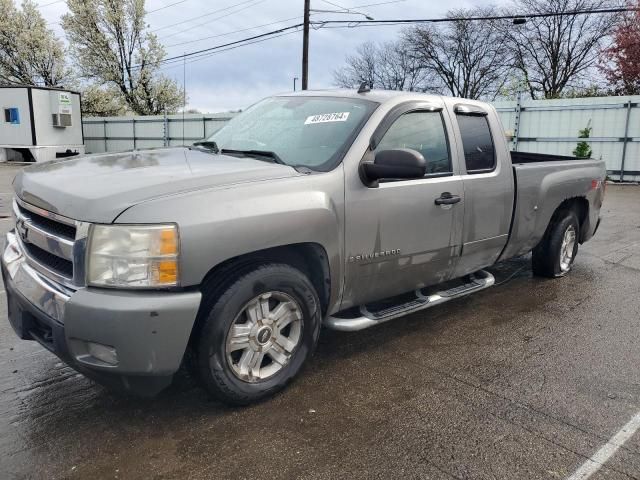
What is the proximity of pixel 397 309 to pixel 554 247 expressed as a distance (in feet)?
8.97

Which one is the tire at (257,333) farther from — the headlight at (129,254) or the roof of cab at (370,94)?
the roof of cab at (370,94)

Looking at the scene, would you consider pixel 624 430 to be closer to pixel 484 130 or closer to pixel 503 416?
pixel 503 416

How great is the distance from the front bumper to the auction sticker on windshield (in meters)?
1.64

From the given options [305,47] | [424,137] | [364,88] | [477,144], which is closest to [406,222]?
[424,137]

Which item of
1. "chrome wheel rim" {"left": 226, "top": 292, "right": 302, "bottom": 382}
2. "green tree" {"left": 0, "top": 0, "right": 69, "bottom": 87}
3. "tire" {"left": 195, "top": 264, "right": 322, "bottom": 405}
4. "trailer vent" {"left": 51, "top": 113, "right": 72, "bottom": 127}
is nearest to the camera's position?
"tire" {"left": 195, "top": 264, "right": 322, "bottom": 405}

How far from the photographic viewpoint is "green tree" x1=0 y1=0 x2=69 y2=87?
35.8 metres

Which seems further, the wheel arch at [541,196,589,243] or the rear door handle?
the wheel arch at [541,196,589,243]

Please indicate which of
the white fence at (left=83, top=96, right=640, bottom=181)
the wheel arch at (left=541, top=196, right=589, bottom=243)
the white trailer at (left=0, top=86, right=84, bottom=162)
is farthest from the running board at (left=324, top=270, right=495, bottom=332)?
the white trailer at (left=0, top=86, right=84, bottom=162)

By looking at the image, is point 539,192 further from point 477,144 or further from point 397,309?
point 397,309

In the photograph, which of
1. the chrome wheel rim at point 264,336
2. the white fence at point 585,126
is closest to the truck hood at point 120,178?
the chrome wheel rim at point 264,336

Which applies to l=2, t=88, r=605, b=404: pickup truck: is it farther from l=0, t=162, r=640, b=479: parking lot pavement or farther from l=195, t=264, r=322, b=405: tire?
l=0, t=162, r=640, b=479: parking lot pavement

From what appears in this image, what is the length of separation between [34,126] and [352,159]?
86.3 feet

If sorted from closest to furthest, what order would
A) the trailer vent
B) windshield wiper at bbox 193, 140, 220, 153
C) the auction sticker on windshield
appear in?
1. the auction sticker on windshield
2. windshield wiper at bbox 193, 140, 220, 153
3. the trailer vent

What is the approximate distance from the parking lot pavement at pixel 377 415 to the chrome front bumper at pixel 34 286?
2.18 ft
